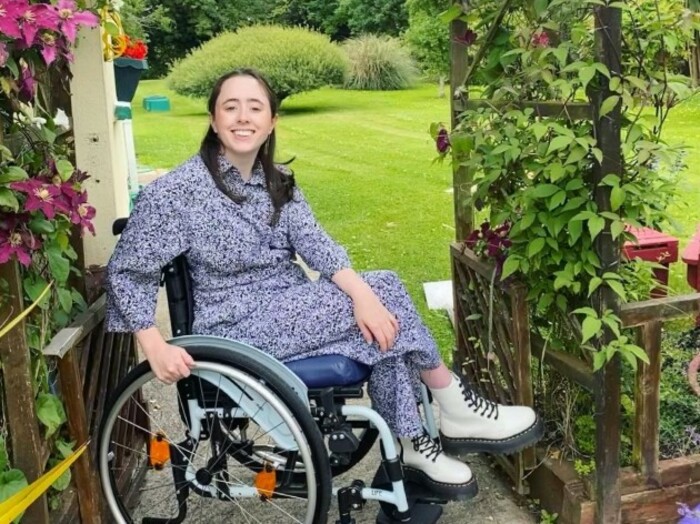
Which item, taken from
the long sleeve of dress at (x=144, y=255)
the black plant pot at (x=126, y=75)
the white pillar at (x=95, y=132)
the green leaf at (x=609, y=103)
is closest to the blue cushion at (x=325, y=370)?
the long sleeve of dress at (x=144, y=255)

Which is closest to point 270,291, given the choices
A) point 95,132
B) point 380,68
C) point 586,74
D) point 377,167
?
point 586,74

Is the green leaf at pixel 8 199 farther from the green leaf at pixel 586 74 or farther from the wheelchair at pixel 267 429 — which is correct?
the green leaf at pixel 586 74

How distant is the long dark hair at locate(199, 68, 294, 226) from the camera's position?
207 centimetres

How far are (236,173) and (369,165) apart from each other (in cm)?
685

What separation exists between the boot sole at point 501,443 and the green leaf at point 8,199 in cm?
123

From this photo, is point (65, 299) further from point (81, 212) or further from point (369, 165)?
point (369, 165)

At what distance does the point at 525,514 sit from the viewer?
2.31 m

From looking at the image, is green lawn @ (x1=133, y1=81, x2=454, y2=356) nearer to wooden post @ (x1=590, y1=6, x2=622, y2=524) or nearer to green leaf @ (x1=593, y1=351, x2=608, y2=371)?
wooden post @ (x1=590, y1=6, x2=622, y2=524)

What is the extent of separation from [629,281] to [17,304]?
1.44 m

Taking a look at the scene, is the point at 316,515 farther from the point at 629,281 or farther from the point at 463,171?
the point at 463,171

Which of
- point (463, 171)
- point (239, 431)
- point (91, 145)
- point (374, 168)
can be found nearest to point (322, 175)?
point (374, 168)

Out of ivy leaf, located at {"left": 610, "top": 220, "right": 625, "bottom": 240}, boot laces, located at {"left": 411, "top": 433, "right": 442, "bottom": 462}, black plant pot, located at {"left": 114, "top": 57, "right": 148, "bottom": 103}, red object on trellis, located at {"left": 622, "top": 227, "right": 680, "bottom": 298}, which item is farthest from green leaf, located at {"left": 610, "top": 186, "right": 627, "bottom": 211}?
black plant pot, located at {"left": 114, "top": 57, "right": 148, "bottom": 103}

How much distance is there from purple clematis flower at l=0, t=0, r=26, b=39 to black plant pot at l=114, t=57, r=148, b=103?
304 cm

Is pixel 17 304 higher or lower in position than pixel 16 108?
lower
